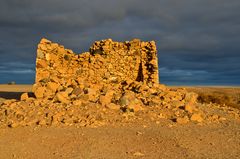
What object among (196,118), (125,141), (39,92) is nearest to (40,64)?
(39,92)

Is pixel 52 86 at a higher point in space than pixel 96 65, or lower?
lower

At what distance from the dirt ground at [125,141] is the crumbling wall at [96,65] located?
169 inches

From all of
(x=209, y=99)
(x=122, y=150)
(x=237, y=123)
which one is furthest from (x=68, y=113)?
(x=209, y=99)

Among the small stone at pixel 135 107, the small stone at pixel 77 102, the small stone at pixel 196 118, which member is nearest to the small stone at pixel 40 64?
the small stone at pixel 77 102

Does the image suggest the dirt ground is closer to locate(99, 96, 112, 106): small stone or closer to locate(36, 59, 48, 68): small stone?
locate(99, 96, 112, 106): small stone

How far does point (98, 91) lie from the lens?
1282cm

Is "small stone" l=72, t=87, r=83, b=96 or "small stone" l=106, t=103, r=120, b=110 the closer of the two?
"small stone" l=106, t=103, r=120, b=110

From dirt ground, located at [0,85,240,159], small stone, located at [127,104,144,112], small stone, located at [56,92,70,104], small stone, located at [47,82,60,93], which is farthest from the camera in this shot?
small stone, located at [47,82,60,93]

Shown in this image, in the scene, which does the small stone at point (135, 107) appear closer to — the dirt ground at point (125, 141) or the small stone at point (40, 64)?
the dirt ground at point (125, 141)

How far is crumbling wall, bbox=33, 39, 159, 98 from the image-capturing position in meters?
13.7

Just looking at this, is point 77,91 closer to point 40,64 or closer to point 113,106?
point 113,106

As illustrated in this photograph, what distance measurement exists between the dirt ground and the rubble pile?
548mm

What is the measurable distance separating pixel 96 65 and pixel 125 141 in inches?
291

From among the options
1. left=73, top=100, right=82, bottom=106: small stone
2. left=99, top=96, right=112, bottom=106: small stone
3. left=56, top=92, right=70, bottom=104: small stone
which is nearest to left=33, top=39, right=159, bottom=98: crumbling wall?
left=56, top=92, right=70, bottom=104: small stone
